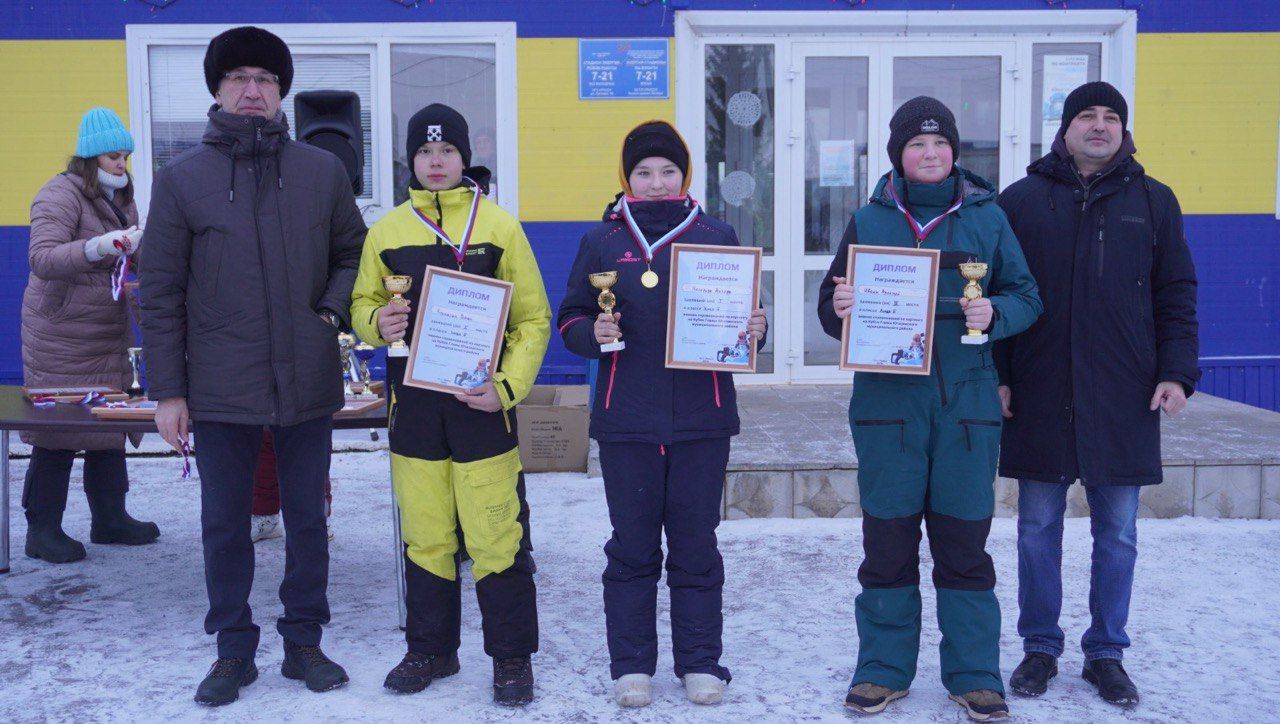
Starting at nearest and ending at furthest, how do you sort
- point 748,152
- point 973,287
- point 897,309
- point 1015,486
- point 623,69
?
1. point 973,287
2. point 897,309
3. point 1015,486
4. point 623,69
5. point 748,152

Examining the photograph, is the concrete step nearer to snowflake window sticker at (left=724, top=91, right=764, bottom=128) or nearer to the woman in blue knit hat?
the woman in blue knit hat

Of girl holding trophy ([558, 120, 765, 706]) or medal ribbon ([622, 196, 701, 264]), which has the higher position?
medal ribbon ([622, 196, 701, 264])

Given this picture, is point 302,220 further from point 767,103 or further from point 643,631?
point 767,103

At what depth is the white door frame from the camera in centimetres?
761

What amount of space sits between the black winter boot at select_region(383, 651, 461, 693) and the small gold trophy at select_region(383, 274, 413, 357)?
3.23 ft

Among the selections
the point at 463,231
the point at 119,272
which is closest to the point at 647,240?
the point at 463,231

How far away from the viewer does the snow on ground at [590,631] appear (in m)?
3.37

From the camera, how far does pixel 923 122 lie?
3256mm

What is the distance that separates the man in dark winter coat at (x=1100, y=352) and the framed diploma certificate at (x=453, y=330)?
169 centimetres

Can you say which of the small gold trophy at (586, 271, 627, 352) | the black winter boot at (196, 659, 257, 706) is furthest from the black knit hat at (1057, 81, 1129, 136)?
the black winter boot at (196, 659, 257, 706)

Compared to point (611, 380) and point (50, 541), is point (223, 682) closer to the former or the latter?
point (611, 380)

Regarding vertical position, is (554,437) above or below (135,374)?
below

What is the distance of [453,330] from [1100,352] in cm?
198

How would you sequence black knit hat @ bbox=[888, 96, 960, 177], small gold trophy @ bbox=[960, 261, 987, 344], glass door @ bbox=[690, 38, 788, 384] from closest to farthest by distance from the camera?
small gold trophy @ bbox=[960, 261, 987, 344], black knit hat @ bbox=[888, 96, 960, 177], glass door @ bbox=[690, 38, 788, 384]
